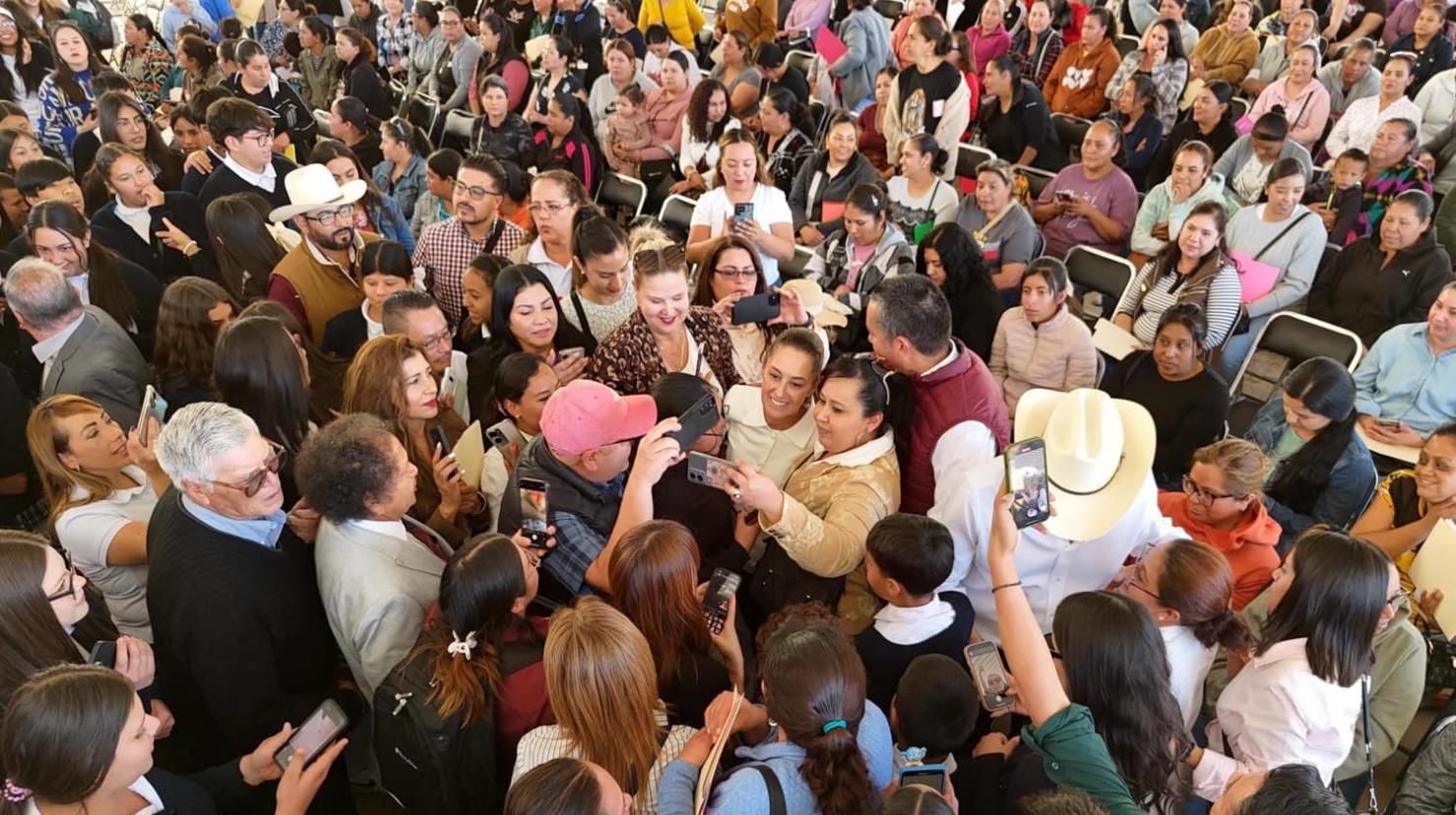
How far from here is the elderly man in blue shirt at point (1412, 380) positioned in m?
3.50

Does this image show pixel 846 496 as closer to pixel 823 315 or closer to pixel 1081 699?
pixel 1081 699

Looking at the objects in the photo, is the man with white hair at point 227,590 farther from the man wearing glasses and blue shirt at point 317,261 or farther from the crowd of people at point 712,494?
the man wearing glasses and blue shirt at point 317,261

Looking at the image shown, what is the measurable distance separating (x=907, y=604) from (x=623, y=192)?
13.2 ft

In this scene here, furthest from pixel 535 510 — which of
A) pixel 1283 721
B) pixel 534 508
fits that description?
pixel 1283 721

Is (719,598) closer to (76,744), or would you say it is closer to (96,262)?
(76,744)

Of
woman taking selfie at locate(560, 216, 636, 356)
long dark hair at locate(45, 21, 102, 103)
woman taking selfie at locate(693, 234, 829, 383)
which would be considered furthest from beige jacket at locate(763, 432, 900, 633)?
long dark hair at locate(45, 21, 102, 103)

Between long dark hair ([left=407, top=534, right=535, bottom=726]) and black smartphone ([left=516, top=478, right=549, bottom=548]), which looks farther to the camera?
black smartphone ([left=516, top=478, right=549, bottom=548])

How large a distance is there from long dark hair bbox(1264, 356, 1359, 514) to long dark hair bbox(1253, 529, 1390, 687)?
3.43ft

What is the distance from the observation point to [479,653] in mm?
1897

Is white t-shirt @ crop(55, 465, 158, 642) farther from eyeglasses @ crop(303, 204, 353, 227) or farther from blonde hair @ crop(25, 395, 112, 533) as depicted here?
eyeglasses @ crop(303, 204, 353, 227)

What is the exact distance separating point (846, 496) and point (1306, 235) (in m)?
3.33

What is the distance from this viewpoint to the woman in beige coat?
360cm

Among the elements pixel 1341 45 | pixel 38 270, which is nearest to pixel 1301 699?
pixel 38 270

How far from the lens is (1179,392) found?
334 cm
